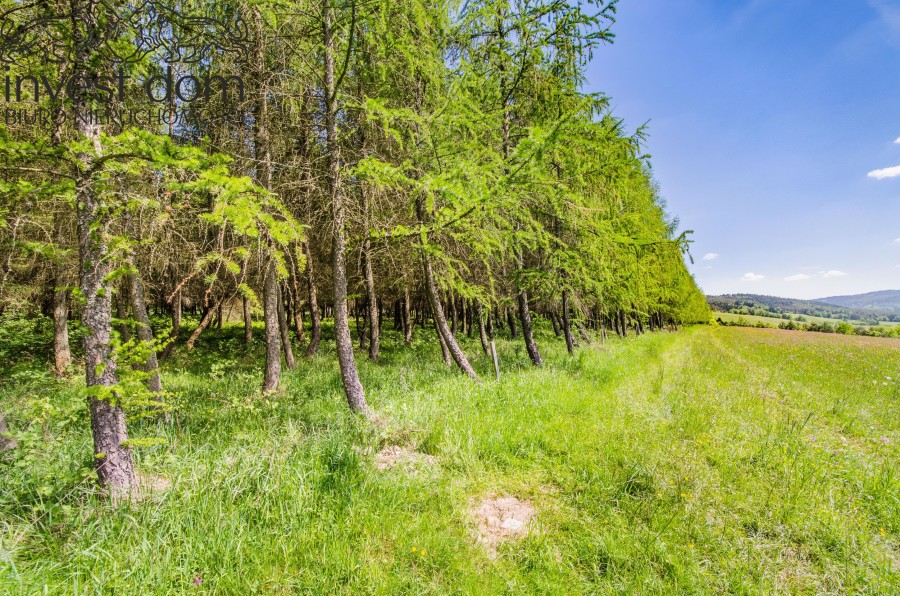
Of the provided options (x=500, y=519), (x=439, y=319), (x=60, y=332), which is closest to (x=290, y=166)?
(x=439, y=319)

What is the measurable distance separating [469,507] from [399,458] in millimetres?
1113

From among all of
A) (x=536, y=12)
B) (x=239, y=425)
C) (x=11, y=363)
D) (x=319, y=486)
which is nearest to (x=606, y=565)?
(x=319, y=486)

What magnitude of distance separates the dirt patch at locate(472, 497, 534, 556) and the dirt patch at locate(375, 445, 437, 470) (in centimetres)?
87

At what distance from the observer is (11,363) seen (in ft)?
36.1

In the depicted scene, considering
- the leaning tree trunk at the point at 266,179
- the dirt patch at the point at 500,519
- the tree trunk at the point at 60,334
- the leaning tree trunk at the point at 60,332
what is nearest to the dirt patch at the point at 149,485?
the dirt patch at the point at 500,519

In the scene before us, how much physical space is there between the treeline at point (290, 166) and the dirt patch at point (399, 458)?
93 centimetres

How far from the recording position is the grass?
8.95ft

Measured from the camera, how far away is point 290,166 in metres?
5.06

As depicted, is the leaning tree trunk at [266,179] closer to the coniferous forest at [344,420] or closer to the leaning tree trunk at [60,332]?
the coniferous forest at [344,420]

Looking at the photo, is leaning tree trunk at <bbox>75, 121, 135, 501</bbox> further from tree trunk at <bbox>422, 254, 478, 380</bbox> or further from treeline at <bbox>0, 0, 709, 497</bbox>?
tree trunk at <bbox>422, 254, 478, 380</bbox>

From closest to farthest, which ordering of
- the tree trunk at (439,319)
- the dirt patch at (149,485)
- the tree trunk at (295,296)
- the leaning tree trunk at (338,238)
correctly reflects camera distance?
1. the dirt patch at (149,485)
2. the leaning tree trunk at (338,238)
3. the tree trunk at (439,319)
4. the tree trunk at (295,296)

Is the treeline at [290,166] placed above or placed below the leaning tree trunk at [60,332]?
above

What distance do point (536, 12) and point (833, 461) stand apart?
379 inches

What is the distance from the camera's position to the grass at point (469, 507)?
273cm
